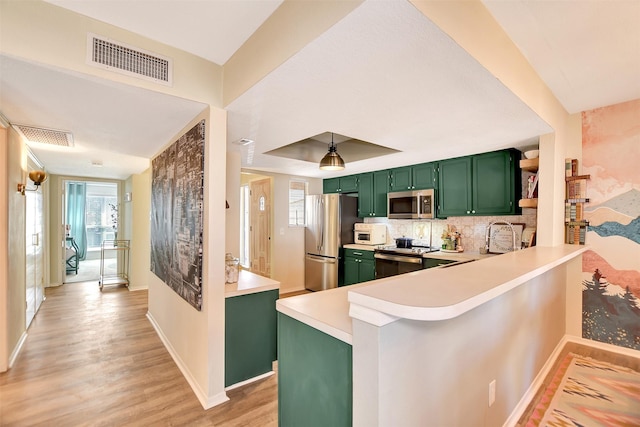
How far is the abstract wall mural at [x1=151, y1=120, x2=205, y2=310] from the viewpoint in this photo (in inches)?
86.7

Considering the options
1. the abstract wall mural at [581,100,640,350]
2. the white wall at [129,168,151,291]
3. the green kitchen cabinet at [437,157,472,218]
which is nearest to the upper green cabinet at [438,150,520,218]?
the green kitchen cabinet at [437,157,472,218]

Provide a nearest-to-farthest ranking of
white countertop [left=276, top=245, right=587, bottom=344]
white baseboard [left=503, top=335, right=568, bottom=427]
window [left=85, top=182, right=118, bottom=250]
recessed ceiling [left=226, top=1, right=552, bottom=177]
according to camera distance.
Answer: white countertop [left=276, top=245, right=587, bottom=344] < recessed ceiling [left=226, top=1, right=552, bottom=177] < white baseboard [left=503, top=335, right=568, bottom=427] < window [left=85, top=182, right=118, bottom=250]

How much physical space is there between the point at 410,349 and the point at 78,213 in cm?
1032

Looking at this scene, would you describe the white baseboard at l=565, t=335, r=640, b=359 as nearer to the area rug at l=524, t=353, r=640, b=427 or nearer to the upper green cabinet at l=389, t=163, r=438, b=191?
the area rug at l=524, t=353, r=640, b=427

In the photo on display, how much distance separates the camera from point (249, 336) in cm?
241

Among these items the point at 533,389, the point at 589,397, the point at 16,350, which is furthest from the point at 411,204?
the point at 16,350

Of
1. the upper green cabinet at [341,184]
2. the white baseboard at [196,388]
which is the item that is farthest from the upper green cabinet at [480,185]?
the white baseboard at [196,388]

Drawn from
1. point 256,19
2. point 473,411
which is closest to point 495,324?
point 473,411

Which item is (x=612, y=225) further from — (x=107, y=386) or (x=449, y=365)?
(x=107, y=386)

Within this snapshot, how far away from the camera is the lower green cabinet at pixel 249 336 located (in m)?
2.31

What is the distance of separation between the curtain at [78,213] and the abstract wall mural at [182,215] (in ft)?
22.6

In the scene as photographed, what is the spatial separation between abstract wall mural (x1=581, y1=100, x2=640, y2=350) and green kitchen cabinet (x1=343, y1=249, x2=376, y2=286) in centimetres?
251

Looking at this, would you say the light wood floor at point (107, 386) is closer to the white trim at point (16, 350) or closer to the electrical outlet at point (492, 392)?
the white trim at point (16, 350)

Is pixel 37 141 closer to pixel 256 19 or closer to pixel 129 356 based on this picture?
pixel 129 356
